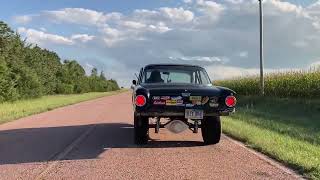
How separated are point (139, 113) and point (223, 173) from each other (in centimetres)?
313

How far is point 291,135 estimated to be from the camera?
16.4 m

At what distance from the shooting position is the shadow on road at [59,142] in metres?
11.6

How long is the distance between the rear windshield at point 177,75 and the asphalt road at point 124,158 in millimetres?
1493

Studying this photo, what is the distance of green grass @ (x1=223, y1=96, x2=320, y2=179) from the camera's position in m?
10.6

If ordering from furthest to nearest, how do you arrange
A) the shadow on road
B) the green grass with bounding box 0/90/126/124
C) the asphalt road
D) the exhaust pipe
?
the green grass with bounding box 0/90/126/124 → the exhaust pipe → the shadow on road → the asphalt road

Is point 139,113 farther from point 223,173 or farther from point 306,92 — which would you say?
point 306,92

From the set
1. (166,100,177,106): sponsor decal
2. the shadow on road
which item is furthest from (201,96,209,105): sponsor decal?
the shadow on road

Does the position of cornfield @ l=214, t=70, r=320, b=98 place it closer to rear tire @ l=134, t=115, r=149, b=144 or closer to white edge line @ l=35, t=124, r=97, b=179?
white edge line @ l=35, t=124, r=97, b=179

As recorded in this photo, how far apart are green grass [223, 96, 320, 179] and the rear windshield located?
6.17 feet

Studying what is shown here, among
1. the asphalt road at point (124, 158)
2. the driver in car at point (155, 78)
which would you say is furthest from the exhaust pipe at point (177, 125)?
the driver in car at point (155, 78)

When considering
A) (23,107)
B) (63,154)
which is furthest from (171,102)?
(23,107)

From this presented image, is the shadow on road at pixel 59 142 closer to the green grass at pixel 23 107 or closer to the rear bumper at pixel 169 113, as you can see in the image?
the rear bumper at pixel 169 113

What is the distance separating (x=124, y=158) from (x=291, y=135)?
22.5ft

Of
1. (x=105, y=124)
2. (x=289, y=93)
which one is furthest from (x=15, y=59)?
(x=105, y=124)
